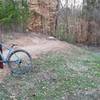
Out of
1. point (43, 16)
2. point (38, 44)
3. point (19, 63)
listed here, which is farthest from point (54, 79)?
point (43, 16)

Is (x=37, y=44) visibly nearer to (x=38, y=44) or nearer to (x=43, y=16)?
(x=38, y=44)

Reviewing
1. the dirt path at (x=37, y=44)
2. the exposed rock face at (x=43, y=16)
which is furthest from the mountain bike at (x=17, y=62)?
the exposed rock face at (x=43, y=16)

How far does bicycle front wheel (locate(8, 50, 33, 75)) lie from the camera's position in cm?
742

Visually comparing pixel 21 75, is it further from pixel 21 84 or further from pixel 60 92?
pixel 60 92

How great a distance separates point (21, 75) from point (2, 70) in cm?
38

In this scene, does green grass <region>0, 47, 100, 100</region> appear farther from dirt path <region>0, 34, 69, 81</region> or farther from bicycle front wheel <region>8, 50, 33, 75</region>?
dirt path <region>0, 34, 69, 81</region>

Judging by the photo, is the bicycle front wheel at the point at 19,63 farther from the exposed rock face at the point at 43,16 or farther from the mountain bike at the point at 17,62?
the exposed rock face at the point at 43,16

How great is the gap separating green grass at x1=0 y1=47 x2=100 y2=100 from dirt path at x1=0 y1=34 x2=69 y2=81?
13.1 inches

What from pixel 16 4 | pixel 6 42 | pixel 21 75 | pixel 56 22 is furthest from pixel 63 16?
pixel 21 75

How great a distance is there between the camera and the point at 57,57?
861 centimetres

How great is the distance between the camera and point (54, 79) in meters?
7.34

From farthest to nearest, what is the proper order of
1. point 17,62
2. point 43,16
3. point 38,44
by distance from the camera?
1. point 43,16
2. point 38,44
3. point 17,62

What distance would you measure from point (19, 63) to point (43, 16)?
394cm

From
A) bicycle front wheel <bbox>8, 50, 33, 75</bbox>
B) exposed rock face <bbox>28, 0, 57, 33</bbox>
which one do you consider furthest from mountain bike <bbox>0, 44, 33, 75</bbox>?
exposed rock face <bbox>28, 0, 57, 33</bbox>
